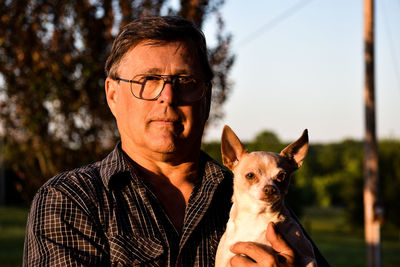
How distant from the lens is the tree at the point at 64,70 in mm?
6117

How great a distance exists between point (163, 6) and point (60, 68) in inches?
58.1

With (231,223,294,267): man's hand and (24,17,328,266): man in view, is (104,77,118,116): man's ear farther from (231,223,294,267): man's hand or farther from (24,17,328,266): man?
(231,223,294,267): man's hand

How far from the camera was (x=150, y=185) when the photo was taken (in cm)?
254

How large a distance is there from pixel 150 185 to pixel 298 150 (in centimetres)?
82

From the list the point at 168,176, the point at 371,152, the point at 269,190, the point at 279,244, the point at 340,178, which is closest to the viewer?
the point at 279,244

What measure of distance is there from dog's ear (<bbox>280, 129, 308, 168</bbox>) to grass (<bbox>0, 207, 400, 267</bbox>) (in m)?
10.3

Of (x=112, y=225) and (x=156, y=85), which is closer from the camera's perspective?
(x=112, y=225)

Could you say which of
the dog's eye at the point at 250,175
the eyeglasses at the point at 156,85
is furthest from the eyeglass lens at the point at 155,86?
the dog's eye at the point at 250,175

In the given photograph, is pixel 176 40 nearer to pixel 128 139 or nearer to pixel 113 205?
pixel 128 139

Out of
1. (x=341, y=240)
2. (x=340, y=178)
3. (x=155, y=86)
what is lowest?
(x=341, y=240)

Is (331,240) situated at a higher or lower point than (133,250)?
lower

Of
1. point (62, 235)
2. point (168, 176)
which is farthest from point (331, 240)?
point (62, 235)

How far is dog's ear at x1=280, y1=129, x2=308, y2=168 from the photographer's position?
265 centimetres

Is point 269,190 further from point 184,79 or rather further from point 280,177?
point 184,79
